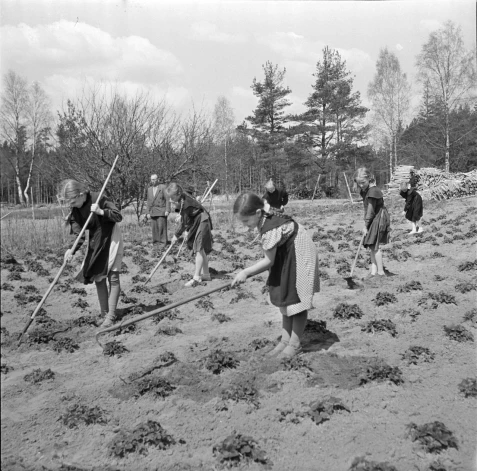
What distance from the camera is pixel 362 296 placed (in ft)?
21.3

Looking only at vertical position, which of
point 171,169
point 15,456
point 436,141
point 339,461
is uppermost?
point 436,141

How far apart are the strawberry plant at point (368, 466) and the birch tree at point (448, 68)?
89.5 ft

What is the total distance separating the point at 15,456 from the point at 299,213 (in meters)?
17.1

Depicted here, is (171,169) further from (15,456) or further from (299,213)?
Result: (299,213)

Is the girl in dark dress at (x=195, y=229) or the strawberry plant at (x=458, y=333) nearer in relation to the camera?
the strawberry plant at (x=458, y=333)

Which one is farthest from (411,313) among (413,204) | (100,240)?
(413,204)

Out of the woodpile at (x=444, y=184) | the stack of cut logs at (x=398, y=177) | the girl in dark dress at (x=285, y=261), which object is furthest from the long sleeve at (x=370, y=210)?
the stack of cut logs at (x=398, y=177)

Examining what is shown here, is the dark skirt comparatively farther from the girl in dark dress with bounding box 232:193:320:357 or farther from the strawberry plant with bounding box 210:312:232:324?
the girl in dark dress with bounding box 232:193:320:357

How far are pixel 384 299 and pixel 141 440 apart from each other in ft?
12.8

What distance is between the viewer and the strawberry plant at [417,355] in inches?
168

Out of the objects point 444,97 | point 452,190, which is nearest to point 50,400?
point 452,190

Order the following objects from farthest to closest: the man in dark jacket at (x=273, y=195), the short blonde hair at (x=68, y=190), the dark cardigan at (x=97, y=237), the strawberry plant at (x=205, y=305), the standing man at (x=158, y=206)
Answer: the standing man at (x=158, y=206)
the man in dark jacket at (x=273, y=195)
the strawberry plant at (x=205, y=305)
the dark cardigan at (x=97, y=237)
the short blonde hair at (x=68, y=190)

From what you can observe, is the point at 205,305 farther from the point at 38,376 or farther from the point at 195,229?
the point at 38,376

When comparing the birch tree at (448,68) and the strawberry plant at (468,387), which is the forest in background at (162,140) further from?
the birch tree at (448,68)
